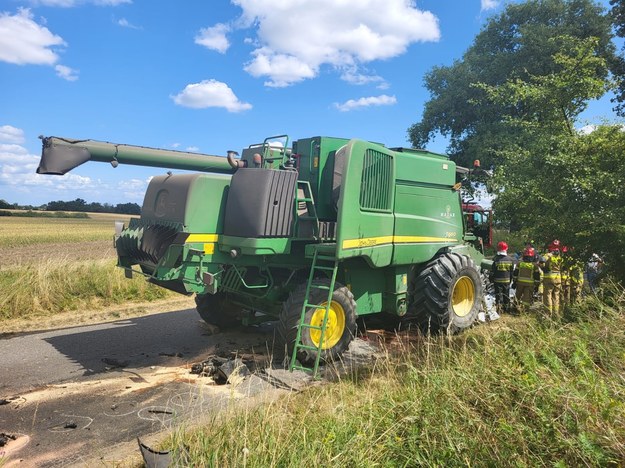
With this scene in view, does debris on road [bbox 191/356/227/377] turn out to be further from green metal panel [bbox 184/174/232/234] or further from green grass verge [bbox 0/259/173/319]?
green grass verge [bbox 0/259/173/319]

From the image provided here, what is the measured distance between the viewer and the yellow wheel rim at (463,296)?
24.0 ft

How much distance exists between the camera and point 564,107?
25.4 feet

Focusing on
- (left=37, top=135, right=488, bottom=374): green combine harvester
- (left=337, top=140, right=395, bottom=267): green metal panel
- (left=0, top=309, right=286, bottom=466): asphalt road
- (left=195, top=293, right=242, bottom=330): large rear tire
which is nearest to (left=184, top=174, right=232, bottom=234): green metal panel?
(left=37, top=135, right=488, bottom=374): green combine harvester

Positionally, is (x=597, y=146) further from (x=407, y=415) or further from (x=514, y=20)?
(x=514, y=20)

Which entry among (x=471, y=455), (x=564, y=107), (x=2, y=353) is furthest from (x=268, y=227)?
(x=564, y=107)

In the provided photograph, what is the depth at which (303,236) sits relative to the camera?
5.84 m

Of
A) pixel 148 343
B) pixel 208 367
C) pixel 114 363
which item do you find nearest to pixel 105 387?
pixel 114 363

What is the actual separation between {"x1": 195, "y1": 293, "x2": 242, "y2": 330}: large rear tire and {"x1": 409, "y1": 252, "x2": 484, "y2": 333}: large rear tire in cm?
281

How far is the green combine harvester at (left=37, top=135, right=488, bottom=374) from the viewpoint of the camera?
5367mm

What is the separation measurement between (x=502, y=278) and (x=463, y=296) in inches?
73.4

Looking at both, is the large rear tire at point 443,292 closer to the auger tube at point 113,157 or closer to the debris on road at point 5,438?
the auger tube at point 113,157

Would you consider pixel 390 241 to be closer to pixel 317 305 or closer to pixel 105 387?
pixel 317 305

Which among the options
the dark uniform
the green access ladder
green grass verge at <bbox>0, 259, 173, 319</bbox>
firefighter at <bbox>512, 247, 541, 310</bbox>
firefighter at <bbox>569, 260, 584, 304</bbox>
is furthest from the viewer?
firefighter at <bbox>512, 247, 541, 310</bbox>

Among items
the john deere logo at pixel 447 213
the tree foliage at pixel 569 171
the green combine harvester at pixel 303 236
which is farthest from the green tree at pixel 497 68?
the green combine harvester at pixel 303 236
